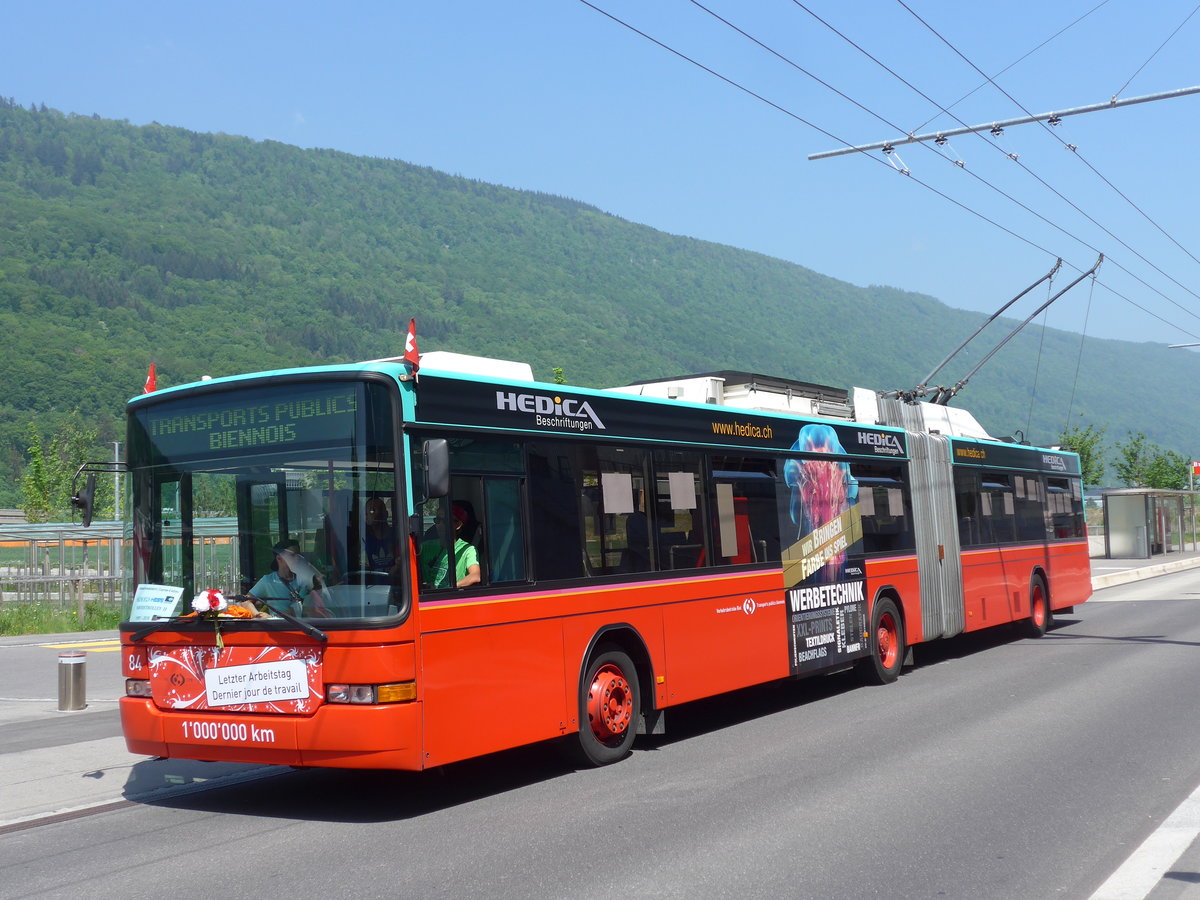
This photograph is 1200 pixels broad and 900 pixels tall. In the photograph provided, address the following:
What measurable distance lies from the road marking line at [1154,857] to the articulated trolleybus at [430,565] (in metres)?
3.63

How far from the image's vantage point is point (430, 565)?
293 inches

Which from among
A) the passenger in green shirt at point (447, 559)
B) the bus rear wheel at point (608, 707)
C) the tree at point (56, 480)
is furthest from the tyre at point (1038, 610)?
the tree at point (56, 480)

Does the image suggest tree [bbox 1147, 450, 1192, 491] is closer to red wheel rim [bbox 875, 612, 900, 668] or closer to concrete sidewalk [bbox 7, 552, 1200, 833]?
red wheel rim [bbox 875, 612, 900, 668]

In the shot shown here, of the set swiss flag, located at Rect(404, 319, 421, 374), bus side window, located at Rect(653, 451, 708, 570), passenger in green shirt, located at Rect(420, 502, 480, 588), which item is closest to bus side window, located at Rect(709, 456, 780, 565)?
bus side window, located at Rect(653, 451, 708, 570)

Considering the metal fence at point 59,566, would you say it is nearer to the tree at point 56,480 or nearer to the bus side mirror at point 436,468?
the tree at point 56,480

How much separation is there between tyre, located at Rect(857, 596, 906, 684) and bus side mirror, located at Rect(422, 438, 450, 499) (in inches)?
Result: 286

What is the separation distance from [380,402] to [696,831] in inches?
117

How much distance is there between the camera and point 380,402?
287 inches

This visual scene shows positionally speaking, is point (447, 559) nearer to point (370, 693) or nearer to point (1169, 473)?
point (370, 693)

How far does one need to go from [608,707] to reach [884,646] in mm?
5466

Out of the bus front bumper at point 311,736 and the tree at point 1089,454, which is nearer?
the bus front bumper at point 311,736

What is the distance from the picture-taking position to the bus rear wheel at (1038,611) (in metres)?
18.1

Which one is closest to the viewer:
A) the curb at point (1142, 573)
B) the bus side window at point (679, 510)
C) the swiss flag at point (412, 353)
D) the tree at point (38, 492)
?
the swiss flag at point (412, 353)

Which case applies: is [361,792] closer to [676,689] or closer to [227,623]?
[227,623]
